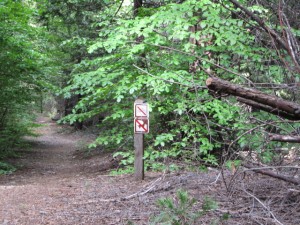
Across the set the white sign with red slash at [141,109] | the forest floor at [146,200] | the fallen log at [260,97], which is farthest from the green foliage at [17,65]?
the fallen log at [260,97]

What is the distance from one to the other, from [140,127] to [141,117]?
23 cm

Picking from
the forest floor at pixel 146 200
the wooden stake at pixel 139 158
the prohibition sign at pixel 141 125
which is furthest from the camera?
the wooden stake at pixel 139 158

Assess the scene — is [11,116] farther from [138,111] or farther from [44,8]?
[138,111]

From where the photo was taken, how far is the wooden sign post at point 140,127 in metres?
7.48

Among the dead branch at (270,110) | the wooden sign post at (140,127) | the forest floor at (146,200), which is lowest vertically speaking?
the forest floor at (146,200)

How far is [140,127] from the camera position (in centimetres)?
761

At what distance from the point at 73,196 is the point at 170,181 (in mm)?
1815

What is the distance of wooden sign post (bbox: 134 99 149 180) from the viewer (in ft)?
24.5

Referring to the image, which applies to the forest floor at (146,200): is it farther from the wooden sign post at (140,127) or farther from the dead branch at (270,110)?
the dead branch at (270,110)

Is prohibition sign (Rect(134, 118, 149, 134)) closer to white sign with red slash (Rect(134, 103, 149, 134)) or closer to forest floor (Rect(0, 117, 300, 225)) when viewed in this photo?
white sign with red slash (Rect(134, 103, 149, 134))

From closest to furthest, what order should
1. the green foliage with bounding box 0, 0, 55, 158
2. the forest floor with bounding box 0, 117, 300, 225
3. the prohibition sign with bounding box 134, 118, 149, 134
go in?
1. the forest floor with bounding box 0, 117, 300, 225
2. the prohibition sign with bounding box 134, 118, 149, 134
3. the green foliage with bounding box 0, 0, 55, 158

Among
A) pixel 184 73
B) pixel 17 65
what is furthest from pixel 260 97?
pixel 17 65

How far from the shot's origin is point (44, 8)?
46.3 ft

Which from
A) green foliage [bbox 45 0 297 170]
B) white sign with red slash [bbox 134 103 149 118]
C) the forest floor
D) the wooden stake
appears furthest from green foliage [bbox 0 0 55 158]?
the wooden stake
